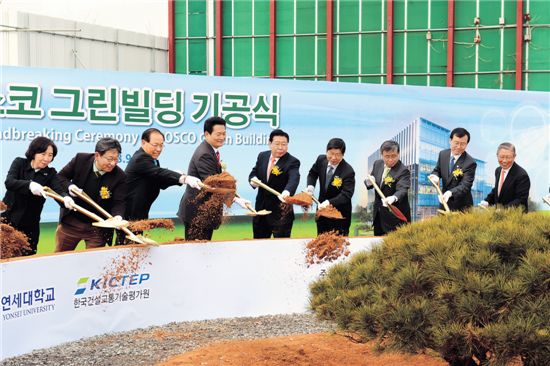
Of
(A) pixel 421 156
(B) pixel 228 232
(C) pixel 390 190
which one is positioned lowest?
(B) pixel 228 232

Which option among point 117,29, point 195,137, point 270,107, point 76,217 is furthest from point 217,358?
point 117,29

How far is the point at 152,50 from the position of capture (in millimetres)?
36656

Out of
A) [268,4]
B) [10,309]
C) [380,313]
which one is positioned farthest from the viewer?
[268,4]

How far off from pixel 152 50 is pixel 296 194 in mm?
24101

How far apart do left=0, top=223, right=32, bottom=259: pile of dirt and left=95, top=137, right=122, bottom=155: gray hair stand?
148 cm

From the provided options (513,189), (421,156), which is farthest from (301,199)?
(513,189)

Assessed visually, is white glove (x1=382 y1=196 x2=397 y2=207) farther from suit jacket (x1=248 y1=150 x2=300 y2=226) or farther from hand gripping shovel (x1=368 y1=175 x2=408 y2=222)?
suit jacket (x1=248 y1=150 x2=300 y2=226)

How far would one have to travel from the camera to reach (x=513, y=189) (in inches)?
606

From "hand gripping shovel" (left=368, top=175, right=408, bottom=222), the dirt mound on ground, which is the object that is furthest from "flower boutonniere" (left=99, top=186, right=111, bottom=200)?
"hand gripping shovel" (left=368, top=175, right=408, bottom=222)

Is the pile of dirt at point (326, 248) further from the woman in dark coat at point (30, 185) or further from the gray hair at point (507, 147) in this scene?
the gray hair at point (507, 147)

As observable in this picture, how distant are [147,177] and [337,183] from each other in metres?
3.11

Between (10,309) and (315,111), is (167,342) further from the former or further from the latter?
(315,111)

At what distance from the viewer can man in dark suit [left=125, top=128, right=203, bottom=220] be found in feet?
39.6

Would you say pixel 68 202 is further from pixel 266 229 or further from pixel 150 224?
pixel 266 229
